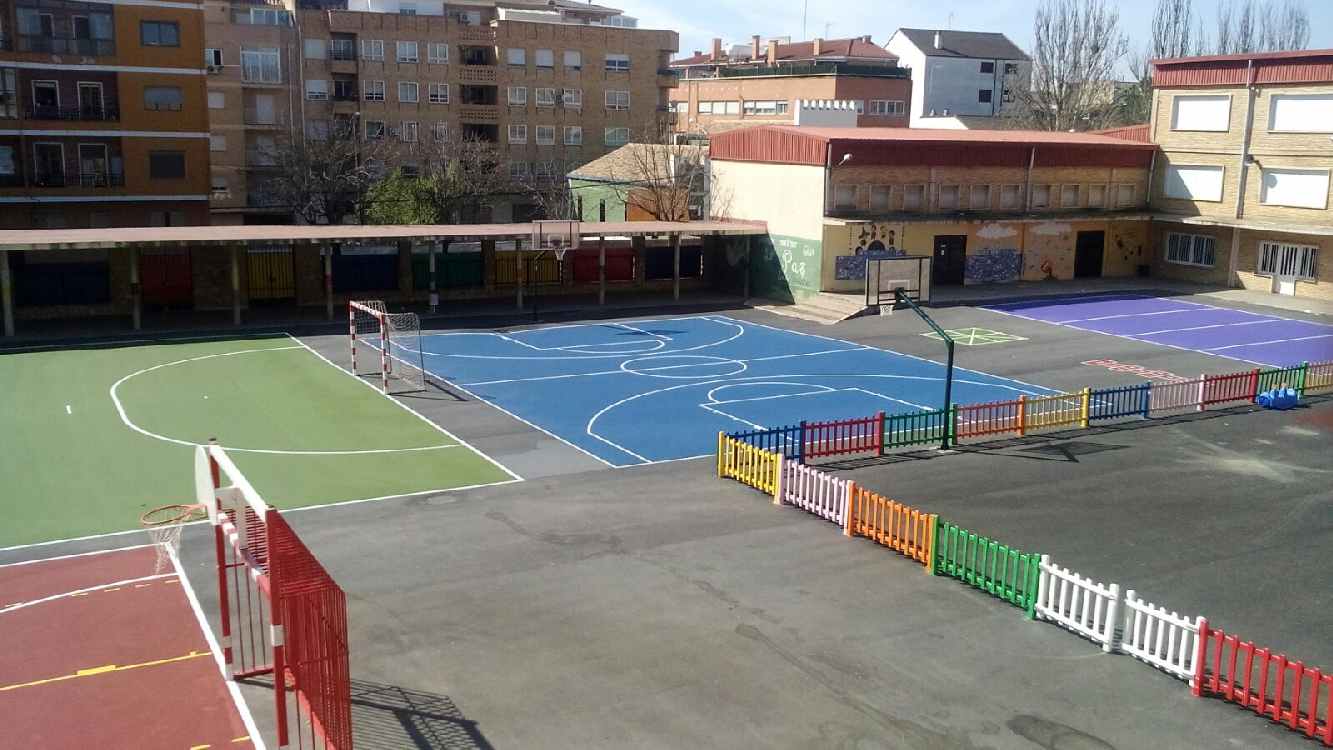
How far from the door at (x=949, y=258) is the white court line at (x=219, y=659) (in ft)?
139

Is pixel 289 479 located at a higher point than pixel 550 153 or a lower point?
lower

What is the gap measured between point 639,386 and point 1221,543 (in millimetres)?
18202

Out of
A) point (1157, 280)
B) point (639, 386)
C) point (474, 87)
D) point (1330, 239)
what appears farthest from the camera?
point (474, 87)

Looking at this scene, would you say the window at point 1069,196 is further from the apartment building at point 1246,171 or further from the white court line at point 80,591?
the white court line at point 80,591

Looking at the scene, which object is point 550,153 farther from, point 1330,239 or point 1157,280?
point 1330,239

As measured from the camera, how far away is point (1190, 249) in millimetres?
59375

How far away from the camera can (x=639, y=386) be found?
36156mm

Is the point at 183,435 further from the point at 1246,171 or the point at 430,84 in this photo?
the point at 430,84

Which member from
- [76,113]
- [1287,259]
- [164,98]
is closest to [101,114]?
[76,113]

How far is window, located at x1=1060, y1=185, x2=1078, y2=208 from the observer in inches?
2307

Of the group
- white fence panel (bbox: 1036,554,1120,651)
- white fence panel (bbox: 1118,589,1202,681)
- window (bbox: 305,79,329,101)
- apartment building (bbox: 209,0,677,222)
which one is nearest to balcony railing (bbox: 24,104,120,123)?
Result: apartment building (bbox: 209,0,677,222)

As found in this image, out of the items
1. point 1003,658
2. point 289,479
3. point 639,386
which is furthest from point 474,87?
point 1003,658

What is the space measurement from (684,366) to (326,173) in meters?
42.3

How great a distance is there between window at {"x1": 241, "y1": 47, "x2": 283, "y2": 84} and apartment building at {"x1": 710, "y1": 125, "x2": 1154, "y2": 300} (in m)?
36.9
